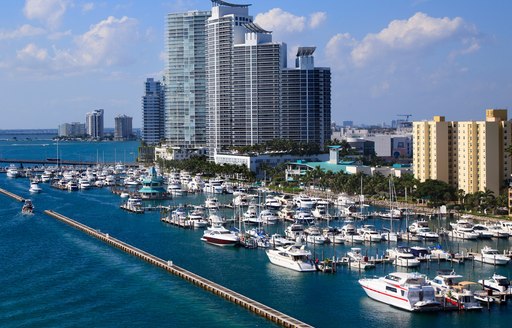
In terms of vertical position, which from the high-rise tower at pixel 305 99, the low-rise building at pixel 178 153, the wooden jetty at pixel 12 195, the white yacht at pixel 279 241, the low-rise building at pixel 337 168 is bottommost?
the white yacht at pixel 279 241

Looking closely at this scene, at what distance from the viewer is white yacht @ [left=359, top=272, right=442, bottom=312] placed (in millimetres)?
24891

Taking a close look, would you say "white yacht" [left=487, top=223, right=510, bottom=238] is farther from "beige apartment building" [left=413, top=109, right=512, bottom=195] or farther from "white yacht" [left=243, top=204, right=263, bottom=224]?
"white yacht" [left=243, top=204, right=263, bottom=224]

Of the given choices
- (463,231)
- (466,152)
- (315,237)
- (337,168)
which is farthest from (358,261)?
(337,168)

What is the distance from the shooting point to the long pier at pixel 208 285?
23.4 metres

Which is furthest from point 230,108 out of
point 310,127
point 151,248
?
point 151,248

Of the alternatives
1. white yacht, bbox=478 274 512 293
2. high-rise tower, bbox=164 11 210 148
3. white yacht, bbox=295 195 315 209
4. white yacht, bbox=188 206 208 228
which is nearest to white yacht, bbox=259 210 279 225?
white yacht, bbox=188 206 208 228

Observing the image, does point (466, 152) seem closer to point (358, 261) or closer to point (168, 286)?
point (358, 261)

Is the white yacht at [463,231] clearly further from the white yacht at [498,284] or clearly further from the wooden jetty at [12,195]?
the wooden jetty at [12,195]

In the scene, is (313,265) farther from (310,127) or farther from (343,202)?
(310,127)

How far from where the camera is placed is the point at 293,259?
31.4 metres

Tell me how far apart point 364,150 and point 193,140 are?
21932 millimetres

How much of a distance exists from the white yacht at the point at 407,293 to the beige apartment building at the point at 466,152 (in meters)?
25.2

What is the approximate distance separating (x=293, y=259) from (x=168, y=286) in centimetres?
552

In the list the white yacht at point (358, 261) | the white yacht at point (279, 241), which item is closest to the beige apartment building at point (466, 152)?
the white yacht at point (279, 241)
